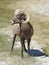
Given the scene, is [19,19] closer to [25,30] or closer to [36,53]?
[25,30]

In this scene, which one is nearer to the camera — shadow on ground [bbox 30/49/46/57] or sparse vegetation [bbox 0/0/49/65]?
sparse vegetation [bbox 0/0/49/65]

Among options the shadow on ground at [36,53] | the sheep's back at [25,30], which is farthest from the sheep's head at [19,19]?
the shadow on ground at [36,53]

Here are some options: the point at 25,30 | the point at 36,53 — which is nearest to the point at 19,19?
the point at 25,30

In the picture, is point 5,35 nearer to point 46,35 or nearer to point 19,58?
point 46,35

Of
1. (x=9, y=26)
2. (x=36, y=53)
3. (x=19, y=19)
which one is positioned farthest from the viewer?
(x=9, y=26)

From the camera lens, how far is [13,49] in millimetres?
Answer: 12688

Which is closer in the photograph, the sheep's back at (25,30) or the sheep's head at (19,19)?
→ the sheep's head at (19,19)

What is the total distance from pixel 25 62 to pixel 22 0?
49.1ft

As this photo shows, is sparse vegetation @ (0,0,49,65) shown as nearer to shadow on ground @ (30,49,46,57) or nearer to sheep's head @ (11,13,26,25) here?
shadow on ground @ (30,49,46,57)

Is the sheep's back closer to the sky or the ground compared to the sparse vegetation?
closer to the sky

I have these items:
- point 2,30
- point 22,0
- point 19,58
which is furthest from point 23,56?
point 22,0

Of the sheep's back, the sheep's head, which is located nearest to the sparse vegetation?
the sheep's back

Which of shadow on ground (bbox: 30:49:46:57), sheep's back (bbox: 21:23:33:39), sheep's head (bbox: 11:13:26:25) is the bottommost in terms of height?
shadow on ground (bbox: 30:49:46:57)

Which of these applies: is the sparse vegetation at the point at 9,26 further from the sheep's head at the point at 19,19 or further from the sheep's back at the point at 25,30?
the sheep's head at the point at 19,19
